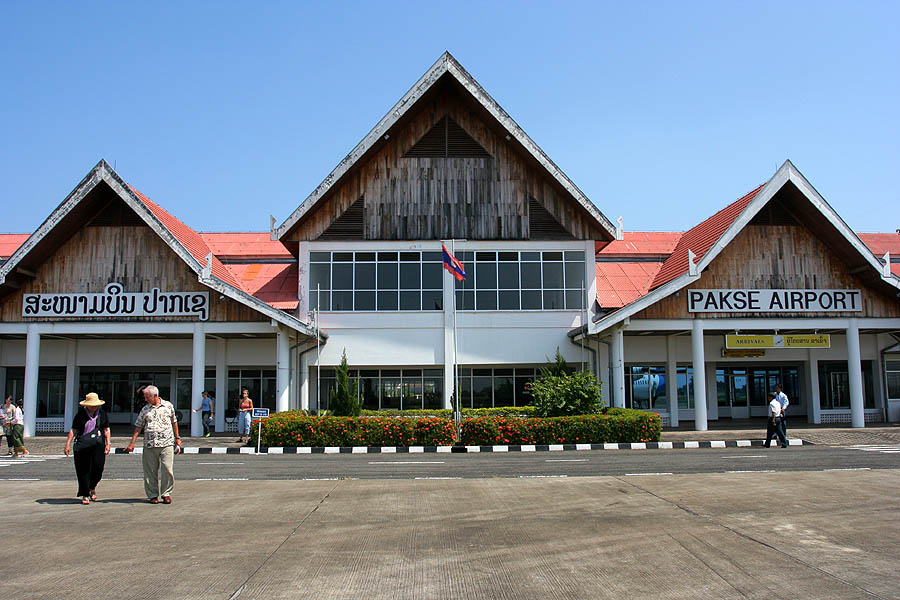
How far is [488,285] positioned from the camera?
2567 cm

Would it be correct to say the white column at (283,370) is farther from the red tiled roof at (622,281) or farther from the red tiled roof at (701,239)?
the red tiled roof at (701,239)

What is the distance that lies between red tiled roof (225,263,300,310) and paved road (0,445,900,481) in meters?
8.53

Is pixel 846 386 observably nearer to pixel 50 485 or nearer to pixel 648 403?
pixel 648 403

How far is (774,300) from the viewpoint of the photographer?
24672 mm

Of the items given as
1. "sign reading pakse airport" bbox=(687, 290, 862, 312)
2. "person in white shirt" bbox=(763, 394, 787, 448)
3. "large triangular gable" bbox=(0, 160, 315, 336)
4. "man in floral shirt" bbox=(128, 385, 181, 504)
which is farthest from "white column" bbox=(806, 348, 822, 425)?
"man in floral shirt" bbox=(128, 385, 181, 504)

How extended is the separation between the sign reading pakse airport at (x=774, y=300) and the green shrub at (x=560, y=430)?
254 inches

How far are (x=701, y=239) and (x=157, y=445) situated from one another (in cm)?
2163

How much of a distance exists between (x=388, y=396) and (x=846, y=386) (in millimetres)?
19701

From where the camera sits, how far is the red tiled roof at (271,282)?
25.9 metres

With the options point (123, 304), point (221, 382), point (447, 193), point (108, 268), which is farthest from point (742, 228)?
point (108, 268)

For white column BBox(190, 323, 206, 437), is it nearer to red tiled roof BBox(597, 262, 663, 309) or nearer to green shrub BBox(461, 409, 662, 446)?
green shrub BBox(461, 409, 662, 446)

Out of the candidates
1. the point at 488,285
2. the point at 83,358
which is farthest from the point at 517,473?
the point at 83,358

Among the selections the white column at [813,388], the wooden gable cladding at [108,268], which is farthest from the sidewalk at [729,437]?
the wooden gable cladding at [108,268]

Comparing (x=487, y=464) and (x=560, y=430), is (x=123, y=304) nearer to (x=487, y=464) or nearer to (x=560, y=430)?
(x=487, y=464)
